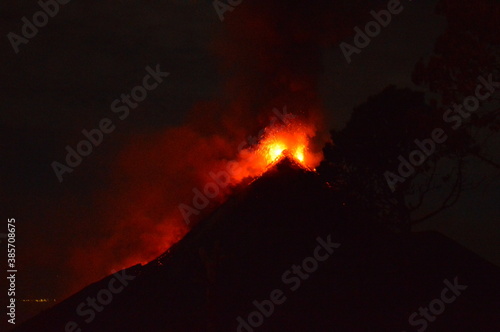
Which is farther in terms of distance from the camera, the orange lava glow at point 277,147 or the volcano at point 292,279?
the orange lava glow at point 277,147

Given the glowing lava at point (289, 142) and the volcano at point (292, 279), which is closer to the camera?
the volcano at point (292, 279)

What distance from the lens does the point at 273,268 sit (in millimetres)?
24109

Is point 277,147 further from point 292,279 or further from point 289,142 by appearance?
point 292,279

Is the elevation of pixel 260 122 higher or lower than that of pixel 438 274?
higher

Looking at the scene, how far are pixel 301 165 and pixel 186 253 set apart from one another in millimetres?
7920

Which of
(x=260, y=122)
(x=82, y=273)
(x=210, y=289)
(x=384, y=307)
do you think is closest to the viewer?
(x=210, y=289)

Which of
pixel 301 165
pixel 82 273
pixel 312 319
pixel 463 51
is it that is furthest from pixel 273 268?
pixel 82 273

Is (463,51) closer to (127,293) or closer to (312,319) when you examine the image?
(312,319)

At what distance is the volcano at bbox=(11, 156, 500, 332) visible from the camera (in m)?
21.6

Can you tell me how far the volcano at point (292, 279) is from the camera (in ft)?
70.9

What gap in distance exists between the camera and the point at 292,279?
925 inches

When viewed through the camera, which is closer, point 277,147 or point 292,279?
point 292,279

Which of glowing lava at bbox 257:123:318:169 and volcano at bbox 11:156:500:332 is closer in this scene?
volcano at bbox 11:156:500:332

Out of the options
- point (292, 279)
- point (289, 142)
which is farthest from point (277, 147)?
point (292, 279)
